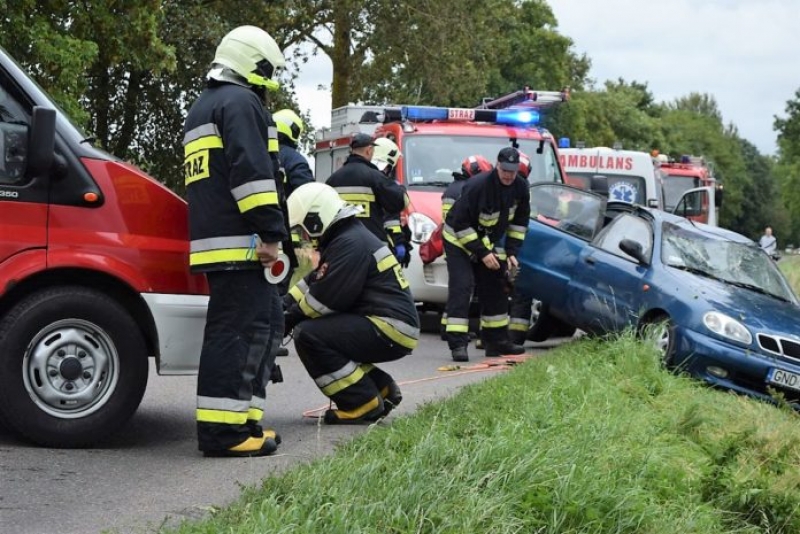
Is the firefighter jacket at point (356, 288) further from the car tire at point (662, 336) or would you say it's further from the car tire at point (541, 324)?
the car tire at point (541, 324)

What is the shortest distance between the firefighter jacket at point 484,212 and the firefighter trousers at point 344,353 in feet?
13.0

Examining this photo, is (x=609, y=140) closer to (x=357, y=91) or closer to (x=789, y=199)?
(x=789, y=199)

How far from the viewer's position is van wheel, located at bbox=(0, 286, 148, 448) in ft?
20.6

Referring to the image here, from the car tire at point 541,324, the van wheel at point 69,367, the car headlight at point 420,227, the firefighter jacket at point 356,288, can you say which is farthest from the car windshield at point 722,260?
the van wheel at point 69,367

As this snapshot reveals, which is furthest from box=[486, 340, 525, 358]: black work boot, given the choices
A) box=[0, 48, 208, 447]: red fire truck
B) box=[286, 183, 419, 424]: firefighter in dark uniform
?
box=[0, 48, 208, 447]: red fire truck

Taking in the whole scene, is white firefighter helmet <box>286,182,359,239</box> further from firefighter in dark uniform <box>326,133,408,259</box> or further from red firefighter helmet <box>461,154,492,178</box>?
red firefighter helmet <box>461,154,492,178</box>

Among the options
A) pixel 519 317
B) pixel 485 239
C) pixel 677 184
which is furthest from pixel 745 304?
pixel 677 184

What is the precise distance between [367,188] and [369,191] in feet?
0.11

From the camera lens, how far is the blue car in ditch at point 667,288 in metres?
10.1

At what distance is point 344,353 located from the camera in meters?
7.59

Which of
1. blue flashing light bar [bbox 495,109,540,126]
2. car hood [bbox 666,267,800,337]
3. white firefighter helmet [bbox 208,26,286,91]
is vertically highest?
blue flashing light bar [bbox 495,109,540,126]

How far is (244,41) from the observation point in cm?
644

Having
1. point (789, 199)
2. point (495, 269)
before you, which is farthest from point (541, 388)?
point (789, 199)

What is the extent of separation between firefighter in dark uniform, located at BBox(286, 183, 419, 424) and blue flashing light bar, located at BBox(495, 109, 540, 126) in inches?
321
